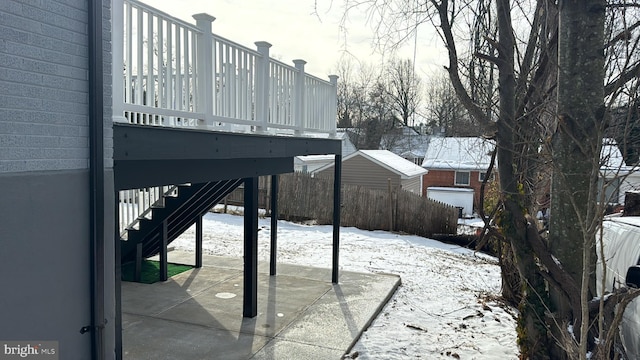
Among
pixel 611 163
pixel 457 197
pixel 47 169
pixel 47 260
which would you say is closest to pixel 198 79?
pixel 47 169

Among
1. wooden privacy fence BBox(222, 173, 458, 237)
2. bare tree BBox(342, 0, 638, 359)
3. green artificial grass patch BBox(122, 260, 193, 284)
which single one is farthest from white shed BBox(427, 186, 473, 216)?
bare tree BBox(342, 0, 638, 359)

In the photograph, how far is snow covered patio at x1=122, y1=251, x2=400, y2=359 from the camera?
15.4 ft

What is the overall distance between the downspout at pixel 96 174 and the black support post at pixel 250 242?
249cm

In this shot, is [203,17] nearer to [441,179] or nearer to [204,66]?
[204,66]

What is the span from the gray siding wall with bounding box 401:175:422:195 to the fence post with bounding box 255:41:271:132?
15.7m

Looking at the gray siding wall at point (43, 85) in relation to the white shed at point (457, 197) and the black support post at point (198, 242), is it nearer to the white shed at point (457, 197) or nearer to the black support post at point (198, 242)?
the black support post at point (198, 242)

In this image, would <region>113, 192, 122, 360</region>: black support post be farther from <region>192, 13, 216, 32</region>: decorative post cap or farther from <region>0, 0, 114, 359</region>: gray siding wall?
<region>192, 13, 216, 32</region>: decorative post cap

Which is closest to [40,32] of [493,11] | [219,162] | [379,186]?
[219,162]

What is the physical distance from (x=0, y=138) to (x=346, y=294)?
5.08 m

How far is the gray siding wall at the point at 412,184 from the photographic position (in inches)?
806

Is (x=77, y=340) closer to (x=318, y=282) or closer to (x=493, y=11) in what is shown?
(x=318, y=282)

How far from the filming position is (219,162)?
14.7 ft

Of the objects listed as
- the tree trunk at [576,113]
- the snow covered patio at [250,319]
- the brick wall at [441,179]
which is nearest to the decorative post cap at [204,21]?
the tree trunk at [576,113]

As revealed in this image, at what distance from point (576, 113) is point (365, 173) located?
57.8ft
